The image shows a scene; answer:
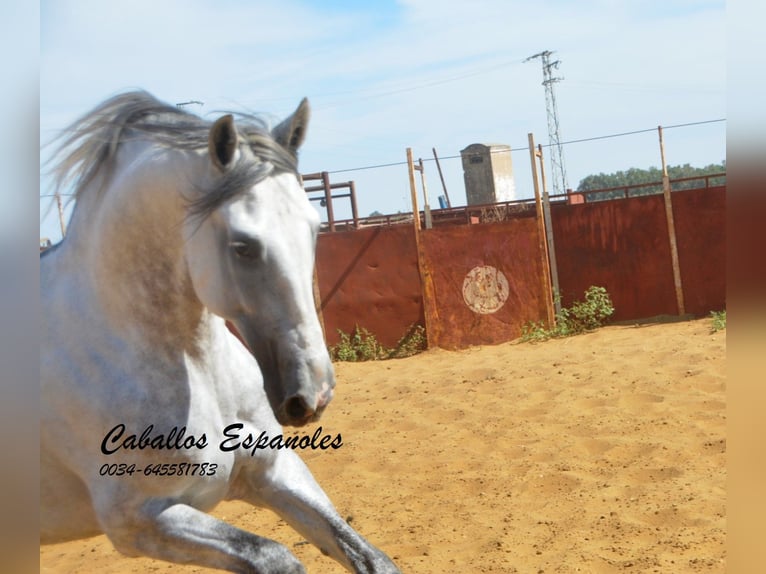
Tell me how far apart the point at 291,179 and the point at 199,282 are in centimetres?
41

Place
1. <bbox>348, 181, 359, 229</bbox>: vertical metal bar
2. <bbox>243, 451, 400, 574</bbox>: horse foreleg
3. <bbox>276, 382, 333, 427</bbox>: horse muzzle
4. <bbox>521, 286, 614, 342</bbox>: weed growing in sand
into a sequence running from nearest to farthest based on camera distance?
<bbox>276, 382, 333, 427</bbox>: horse muzzle → <bbox>243, 451, 400, 574</bbox>: horse foreleg → <bbox>521, 286, 614, 342</bbox>: weed growing in sand → <bbox>348, 181, 359, 229</bbox>: vertical metal bar

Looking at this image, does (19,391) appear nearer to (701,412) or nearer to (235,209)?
(235,209)

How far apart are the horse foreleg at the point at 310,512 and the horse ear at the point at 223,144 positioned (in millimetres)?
1026

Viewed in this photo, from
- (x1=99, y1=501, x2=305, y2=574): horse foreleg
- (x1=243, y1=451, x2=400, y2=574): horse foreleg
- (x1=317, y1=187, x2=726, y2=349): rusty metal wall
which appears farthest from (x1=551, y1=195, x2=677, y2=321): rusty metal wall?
(x1=99, y1=501, x2=305, y2=574): horse foreleg

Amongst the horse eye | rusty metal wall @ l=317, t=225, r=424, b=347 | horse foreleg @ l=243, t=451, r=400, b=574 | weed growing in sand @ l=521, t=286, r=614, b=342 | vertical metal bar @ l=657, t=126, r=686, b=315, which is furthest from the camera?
rusty metal wall @ l=317, t=225, r=424, b=347

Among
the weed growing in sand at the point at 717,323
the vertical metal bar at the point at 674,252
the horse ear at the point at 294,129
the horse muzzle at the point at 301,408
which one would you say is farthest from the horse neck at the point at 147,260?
the vertical metal bar at the point at 674,252

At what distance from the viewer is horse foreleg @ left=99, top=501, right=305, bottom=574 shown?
2396 mm

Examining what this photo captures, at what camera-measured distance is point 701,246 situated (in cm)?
1063

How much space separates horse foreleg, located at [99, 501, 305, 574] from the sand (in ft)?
4.76

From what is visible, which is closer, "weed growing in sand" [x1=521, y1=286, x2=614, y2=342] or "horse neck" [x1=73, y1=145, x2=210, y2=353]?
"horse neck" [x1=73, y1=145, x2=210, y2=353]

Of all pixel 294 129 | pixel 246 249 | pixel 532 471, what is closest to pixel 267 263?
pixel 246 249

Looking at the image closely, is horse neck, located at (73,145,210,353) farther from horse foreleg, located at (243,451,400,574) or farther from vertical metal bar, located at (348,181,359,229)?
vertical metal bar, located at (348,181,359,229)

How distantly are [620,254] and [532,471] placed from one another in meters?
6.70

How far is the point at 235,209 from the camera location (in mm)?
2344
